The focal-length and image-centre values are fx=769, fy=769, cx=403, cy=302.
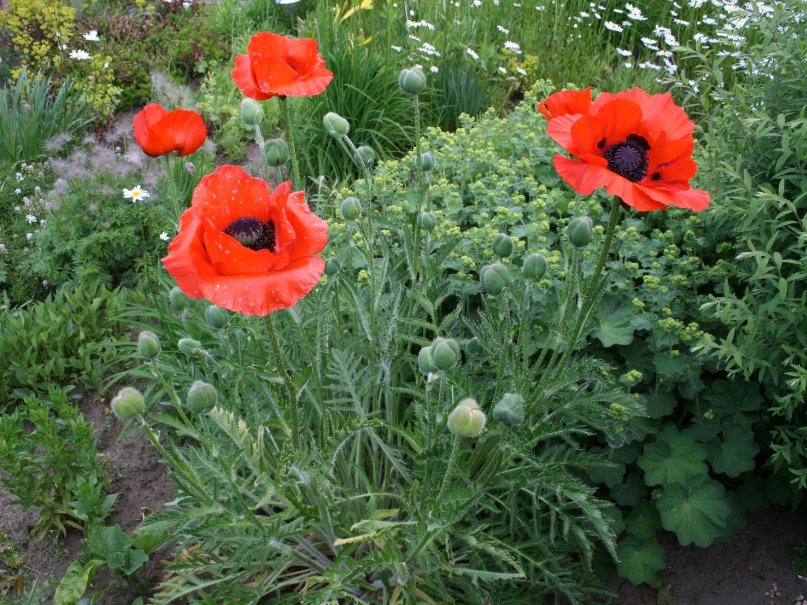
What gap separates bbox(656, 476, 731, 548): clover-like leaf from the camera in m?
2.23

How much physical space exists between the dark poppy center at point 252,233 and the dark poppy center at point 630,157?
27.8 inches

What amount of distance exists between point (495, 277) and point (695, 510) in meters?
1.06

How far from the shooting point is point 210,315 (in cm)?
187

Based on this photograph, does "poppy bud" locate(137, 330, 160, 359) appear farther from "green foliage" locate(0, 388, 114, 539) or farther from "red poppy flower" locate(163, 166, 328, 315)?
"green foliage" locate(0, 388, 114, 539)

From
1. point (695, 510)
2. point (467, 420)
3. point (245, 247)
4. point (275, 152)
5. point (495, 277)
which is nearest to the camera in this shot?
point (245, 247)

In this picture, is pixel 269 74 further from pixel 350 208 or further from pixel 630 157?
pixel 630 157

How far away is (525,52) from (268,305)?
384cm

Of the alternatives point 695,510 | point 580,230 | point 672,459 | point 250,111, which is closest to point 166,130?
point 250,111

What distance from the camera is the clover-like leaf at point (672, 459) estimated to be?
228 centimetres

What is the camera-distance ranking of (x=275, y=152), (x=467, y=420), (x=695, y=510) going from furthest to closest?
1. (x=695, y=510)
2. (x=275, y=152)
3. (x=467, y=420)

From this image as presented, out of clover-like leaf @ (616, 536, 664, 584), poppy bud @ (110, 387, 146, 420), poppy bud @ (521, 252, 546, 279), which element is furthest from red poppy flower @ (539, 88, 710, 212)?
clover-like leaf @ (616, 536, 664, 584)

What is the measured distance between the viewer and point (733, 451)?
7.65 ft

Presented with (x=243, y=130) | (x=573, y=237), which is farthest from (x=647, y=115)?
(x=243, y=130)

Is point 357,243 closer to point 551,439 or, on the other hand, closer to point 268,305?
point 551,439
